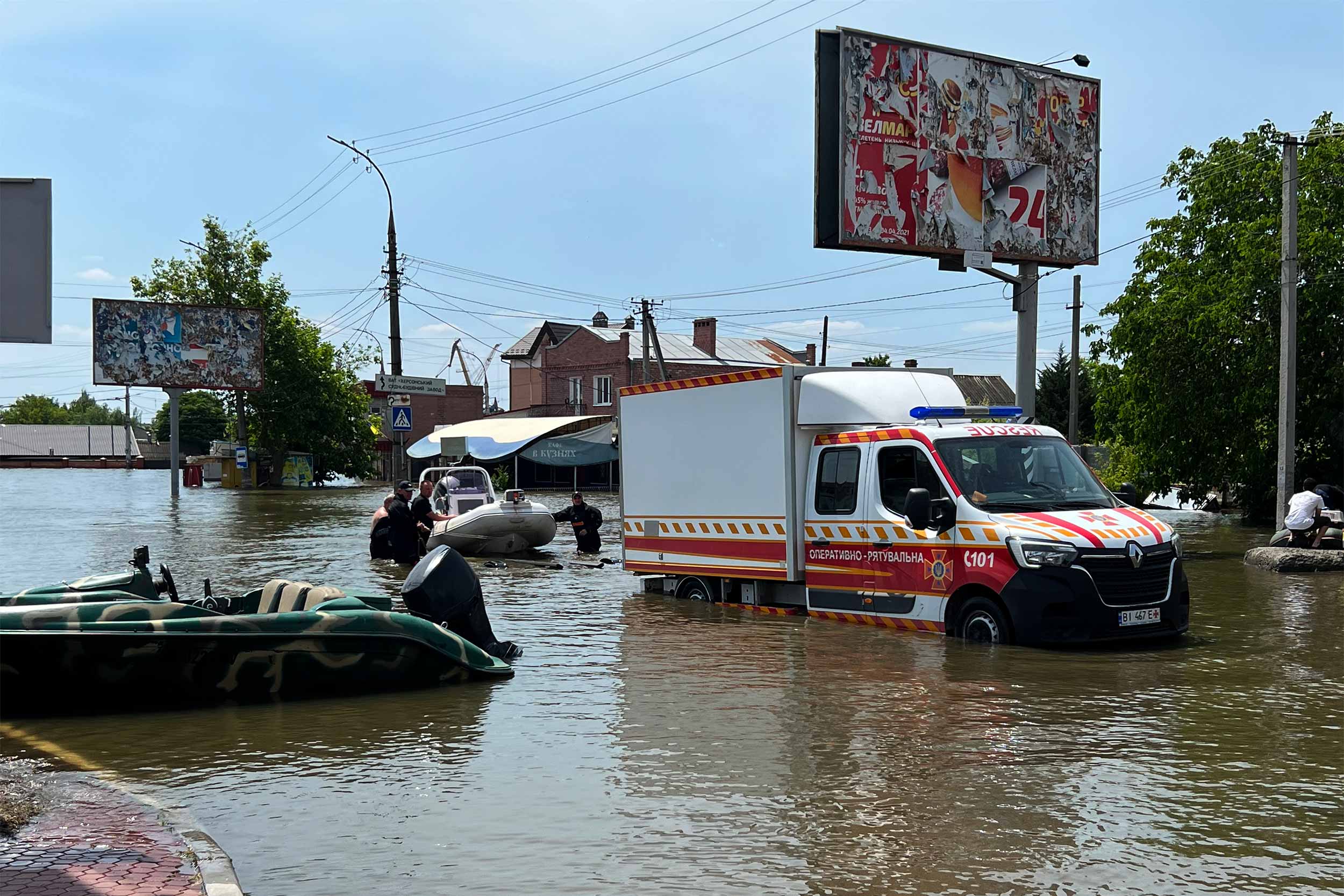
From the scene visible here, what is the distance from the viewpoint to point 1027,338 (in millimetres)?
23125

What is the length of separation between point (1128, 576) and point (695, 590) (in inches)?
223

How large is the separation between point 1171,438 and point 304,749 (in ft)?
80.7

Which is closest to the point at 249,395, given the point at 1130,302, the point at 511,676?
the point at 1130,302

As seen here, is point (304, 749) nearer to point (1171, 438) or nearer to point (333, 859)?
point (333, 859)

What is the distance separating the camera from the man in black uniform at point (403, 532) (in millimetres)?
20969


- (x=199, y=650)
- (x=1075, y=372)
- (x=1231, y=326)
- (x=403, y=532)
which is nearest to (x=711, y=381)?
(x=199, y=650)

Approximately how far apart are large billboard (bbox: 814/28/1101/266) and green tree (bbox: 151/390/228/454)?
99243 mm

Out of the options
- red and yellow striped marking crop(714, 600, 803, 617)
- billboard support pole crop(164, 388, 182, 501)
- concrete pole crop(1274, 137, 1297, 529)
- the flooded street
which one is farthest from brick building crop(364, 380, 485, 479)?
the flooded street

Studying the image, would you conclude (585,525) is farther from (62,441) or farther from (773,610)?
(62,441)

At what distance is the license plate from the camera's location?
11.3 m

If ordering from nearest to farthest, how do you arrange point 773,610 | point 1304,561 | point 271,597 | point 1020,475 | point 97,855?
point 97,855 → point 271,597 → point 1020,475 → point 773,610 → point 1304,561

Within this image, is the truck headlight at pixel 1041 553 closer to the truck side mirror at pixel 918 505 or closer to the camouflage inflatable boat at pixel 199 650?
the truck side mirror at pixel 918 505

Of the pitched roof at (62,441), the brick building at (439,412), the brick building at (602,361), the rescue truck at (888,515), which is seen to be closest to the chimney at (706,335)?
the brick building at (602,361)

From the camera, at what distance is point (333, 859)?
583 centimetres
